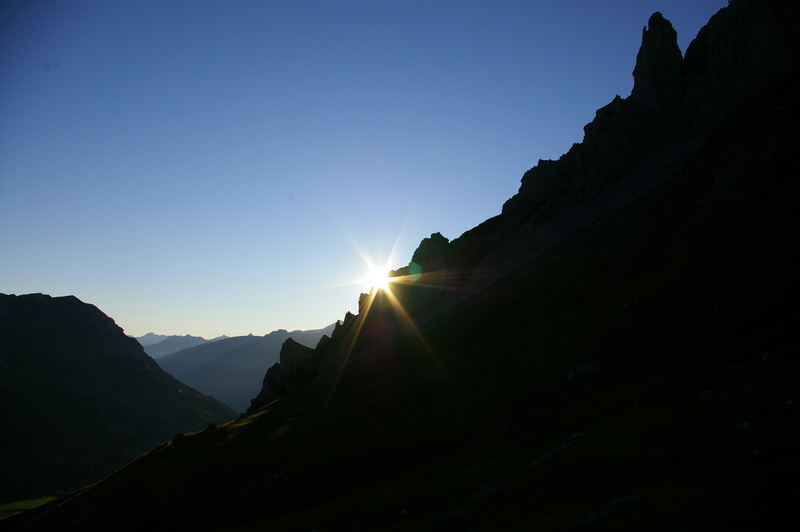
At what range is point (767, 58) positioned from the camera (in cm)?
10094

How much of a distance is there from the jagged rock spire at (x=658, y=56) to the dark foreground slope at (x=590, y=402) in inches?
763

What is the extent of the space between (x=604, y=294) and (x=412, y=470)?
39.0 m

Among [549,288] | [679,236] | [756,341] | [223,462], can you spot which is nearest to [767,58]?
[679,236]

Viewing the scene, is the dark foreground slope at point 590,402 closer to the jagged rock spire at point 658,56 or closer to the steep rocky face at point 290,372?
the jagged rock spire at point 658,56

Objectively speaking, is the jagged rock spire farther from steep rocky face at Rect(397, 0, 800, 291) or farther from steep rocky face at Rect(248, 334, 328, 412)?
steep rocky face at Rect(248, 334, 328, 412)

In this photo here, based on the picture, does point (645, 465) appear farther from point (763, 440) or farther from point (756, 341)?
point (756, 341)

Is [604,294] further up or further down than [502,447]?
further up

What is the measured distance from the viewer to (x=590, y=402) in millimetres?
38875

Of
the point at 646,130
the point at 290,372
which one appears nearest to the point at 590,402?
the point at 290,372

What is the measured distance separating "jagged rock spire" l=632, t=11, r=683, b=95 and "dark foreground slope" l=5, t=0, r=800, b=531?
1938cm

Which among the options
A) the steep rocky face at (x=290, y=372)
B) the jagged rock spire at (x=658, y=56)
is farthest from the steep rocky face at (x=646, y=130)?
the steep rocky face at (x=290, y=372)

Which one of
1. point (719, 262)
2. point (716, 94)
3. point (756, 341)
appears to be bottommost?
point (756, 341)

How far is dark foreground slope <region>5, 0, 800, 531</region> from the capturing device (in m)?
22.0

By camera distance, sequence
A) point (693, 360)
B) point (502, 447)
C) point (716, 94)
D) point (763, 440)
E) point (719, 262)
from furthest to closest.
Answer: point (716, 94)
point (719, 262)
point (693, 360)
point (502, 447)
point (763, 440)
